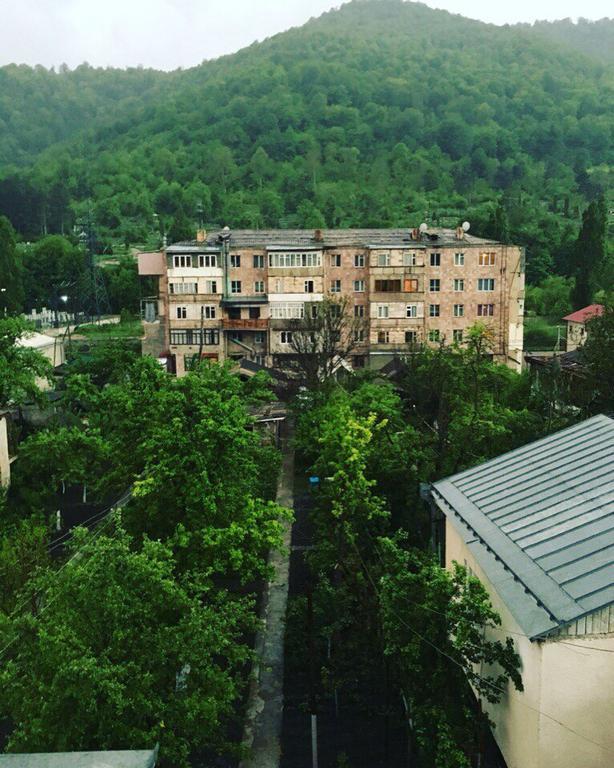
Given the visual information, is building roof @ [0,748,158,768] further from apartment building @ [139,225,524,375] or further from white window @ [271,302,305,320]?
white window @ [271,302,305,320]

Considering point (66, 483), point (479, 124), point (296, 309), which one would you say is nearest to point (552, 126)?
point (479, 124)

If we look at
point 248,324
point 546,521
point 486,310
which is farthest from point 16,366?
point 486,310

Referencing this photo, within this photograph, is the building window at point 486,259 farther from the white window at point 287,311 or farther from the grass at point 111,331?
the grass at point 111,331

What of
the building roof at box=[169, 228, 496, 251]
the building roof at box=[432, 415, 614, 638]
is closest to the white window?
the building roof at box=[169, 228, 496, 251]

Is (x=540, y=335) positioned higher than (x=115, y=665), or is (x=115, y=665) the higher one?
(x=115, y=665)

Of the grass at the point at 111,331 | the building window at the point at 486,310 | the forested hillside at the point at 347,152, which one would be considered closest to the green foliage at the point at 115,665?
the building window at the point at 486,310

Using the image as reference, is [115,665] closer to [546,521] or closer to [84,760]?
[84,760]

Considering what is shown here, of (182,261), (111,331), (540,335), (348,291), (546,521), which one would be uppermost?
(182,261)
